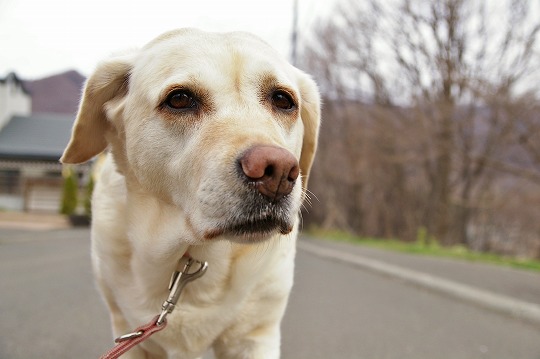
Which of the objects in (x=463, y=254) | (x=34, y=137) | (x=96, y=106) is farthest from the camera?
(x=34, y=137)

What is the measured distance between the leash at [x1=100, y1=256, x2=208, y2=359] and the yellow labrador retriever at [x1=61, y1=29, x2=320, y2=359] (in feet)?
0.19

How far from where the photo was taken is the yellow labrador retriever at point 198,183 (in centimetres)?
182

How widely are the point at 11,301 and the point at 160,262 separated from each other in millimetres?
3841

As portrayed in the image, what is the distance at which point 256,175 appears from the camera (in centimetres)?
170

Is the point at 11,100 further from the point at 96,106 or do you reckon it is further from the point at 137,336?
the point at 137,336

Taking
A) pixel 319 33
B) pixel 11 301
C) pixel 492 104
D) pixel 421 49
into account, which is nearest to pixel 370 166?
pixel 319 33

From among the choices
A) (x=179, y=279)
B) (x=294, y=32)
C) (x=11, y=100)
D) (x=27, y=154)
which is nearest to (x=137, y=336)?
(x=179, y=279)

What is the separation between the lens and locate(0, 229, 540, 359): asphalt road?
13.0 feet

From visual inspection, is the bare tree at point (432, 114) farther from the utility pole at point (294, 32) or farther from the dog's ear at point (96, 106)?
the dog's ear at point (96, 106)

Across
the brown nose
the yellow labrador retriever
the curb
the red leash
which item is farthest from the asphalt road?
the brown nose

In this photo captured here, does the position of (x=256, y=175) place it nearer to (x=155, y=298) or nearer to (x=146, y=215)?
(x=146, y=215)

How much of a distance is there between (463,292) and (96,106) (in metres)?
5.18

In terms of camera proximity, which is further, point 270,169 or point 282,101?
point 282,101

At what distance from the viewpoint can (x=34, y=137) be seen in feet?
122
